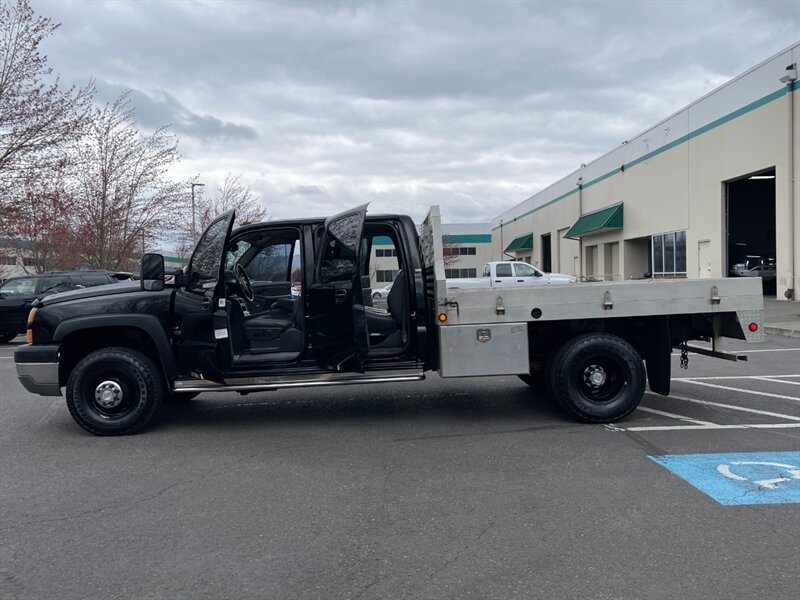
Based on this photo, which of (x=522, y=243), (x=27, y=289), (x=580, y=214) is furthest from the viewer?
(x=522, y=243)

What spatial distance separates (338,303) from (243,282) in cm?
131

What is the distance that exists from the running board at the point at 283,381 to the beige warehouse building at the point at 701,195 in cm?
921

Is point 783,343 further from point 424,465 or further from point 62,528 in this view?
point 62,528

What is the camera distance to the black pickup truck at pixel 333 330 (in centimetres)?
657

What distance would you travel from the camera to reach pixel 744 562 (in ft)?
12.2

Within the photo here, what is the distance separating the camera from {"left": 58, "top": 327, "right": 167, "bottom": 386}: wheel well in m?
6.73

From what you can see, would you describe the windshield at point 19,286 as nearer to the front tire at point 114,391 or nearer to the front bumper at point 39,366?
the front bumper at point 39,366

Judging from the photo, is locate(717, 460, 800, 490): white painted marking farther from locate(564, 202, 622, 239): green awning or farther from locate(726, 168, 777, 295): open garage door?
locate(726, 168, 777, 295): open garage door

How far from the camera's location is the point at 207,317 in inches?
259

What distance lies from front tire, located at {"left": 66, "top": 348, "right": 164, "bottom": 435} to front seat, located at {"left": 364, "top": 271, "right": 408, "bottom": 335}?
2.19 m

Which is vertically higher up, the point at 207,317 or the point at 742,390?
the point at 207,317

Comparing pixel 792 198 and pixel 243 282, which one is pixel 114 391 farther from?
pixel 792 198

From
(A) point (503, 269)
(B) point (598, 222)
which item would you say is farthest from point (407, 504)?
(B) point (598, 222)

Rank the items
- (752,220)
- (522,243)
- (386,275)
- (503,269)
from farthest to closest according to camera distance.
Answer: (522,243), (752,220), (503,269), (386,275)
